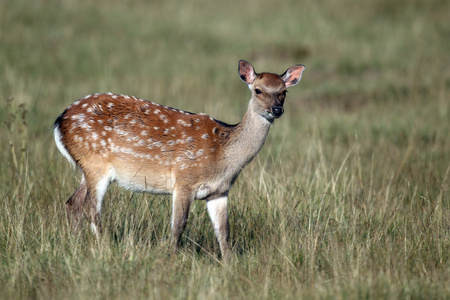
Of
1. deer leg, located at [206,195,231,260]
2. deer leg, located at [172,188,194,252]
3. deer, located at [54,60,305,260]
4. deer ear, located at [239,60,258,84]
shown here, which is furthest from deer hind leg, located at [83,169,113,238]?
deer ear, located at [239,60,258,84]

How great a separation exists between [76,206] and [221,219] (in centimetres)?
121

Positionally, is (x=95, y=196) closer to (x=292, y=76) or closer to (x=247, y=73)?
(x=247, y=73)

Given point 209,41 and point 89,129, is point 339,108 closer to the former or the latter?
point 209,41

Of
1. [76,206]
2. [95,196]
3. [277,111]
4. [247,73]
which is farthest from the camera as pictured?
[247,73]

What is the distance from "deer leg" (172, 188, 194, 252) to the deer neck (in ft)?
1.48

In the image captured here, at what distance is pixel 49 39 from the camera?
45.5 ft

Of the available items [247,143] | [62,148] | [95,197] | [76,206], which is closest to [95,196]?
[95,197]

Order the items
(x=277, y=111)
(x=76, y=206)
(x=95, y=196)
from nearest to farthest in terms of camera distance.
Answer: (x=277, y=111), (x=95, y=196), (x=76, y=206)

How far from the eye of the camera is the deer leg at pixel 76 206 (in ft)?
17.9

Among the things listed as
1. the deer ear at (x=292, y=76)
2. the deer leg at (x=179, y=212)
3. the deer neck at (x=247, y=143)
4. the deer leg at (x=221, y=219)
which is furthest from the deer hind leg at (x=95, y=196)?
the deer ear at (x=292, y=76)

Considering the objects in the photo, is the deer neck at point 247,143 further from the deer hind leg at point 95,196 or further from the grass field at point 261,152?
Answer: the deer hind leg at point 95,196

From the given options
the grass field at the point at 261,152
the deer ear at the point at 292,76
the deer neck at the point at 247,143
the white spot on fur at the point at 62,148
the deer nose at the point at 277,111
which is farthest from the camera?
the deer ear at the point at 292,76

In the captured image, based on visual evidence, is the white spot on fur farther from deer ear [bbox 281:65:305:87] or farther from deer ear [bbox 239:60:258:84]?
deer ear [bbox 281:65:305:87]

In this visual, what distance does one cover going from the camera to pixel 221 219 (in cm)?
544
